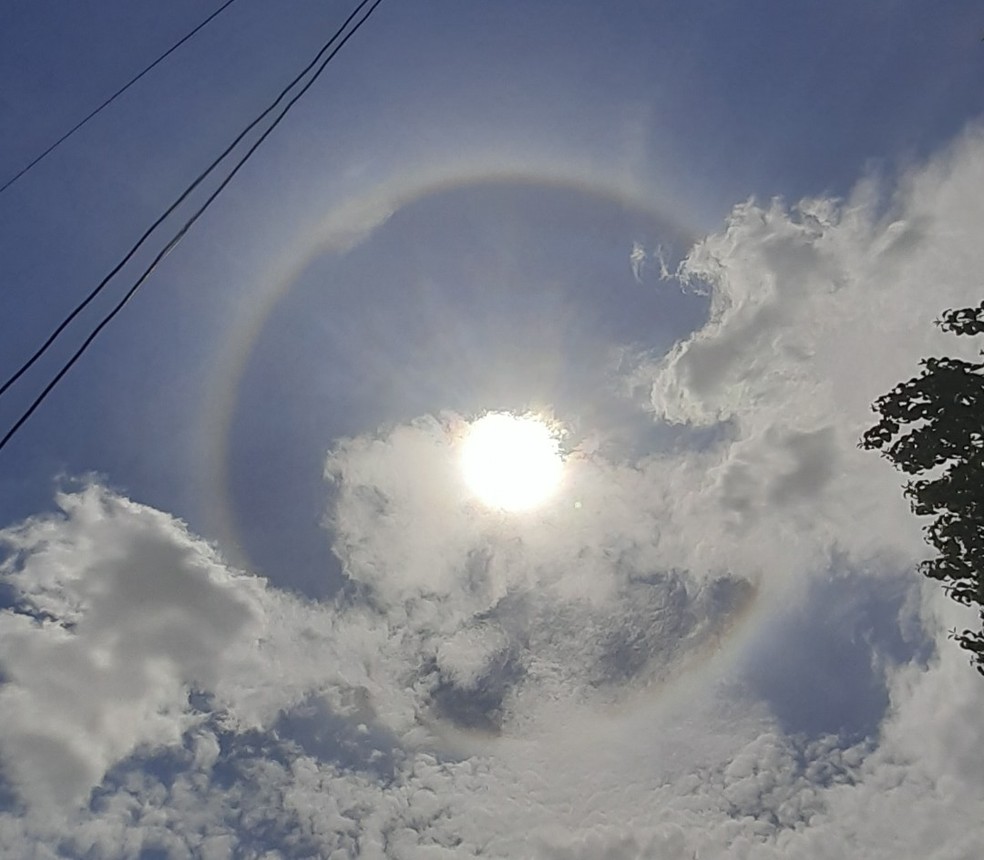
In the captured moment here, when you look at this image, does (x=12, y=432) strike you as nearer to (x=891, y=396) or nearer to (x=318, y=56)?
(x=318, y=56)

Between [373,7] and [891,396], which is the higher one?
[373,7]

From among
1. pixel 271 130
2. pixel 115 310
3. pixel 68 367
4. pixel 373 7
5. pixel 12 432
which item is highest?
pixel 373 7

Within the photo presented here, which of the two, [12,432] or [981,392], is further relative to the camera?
[981,392]

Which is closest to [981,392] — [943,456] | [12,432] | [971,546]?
[943,456]

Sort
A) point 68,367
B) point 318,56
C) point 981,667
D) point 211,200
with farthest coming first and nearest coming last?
point 981,667, point 318,56, point 211,200, point 68,367

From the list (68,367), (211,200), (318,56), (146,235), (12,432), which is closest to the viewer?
(12,432)


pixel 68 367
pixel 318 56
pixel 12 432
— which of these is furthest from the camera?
pixel 318 56

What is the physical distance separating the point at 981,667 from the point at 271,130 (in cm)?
1583

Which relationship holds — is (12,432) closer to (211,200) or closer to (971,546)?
(211,200)

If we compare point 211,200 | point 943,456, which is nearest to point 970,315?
point 943,456

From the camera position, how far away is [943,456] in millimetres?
14961

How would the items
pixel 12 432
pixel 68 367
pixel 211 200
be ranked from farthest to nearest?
pixel 211 200 → pixel 68 367 → pixel 12 432

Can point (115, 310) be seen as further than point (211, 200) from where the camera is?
No

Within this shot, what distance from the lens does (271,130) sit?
13469 millimetres
